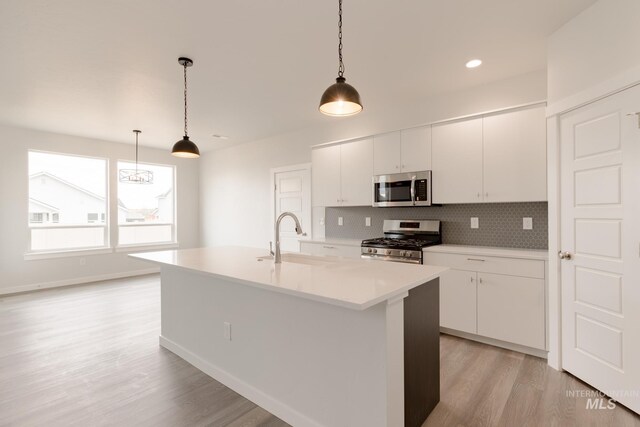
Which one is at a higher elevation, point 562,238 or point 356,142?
point 356,142

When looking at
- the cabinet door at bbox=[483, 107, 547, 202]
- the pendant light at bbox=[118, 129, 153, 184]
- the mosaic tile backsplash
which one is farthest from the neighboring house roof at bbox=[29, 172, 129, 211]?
the cabinet door at bbox=[483, 107, 547, 202]

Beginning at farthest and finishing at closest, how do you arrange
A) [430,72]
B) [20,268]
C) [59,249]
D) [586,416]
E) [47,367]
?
[59,249]
[20,268]
[430,72]
[47,367]
[586,416]

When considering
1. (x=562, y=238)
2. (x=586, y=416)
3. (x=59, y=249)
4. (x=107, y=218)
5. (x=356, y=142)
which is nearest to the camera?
(x=586, y=416)

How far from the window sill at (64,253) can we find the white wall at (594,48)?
7114 millimetres

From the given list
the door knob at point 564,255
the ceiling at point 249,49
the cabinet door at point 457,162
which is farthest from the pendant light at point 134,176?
the door knob at point 564,255

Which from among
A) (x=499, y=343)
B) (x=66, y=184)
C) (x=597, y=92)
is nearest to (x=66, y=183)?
(x=66, y=184)

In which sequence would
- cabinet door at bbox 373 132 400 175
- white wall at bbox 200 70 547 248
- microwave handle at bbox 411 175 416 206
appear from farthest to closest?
cabinet door at bbox 373 132 400 175, microwave handle at bbox 411 175 416 206, white wall at bbox 200 70 547 248

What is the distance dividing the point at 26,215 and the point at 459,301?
6632 millimetres

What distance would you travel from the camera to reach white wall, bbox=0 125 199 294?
490cm

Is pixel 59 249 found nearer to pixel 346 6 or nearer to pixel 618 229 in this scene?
pixel 346 6

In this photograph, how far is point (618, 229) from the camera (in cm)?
202

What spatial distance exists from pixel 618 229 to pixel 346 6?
2.34 meters

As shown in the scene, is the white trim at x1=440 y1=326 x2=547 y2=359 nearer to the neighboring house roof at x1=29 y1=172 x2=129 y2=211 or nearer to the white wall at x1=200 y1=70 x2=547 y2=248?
the white wall at x1=200 y1=70 x2=547 y2=248

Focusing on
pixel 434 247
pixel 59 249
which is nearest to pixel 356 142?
pixel 434 247
